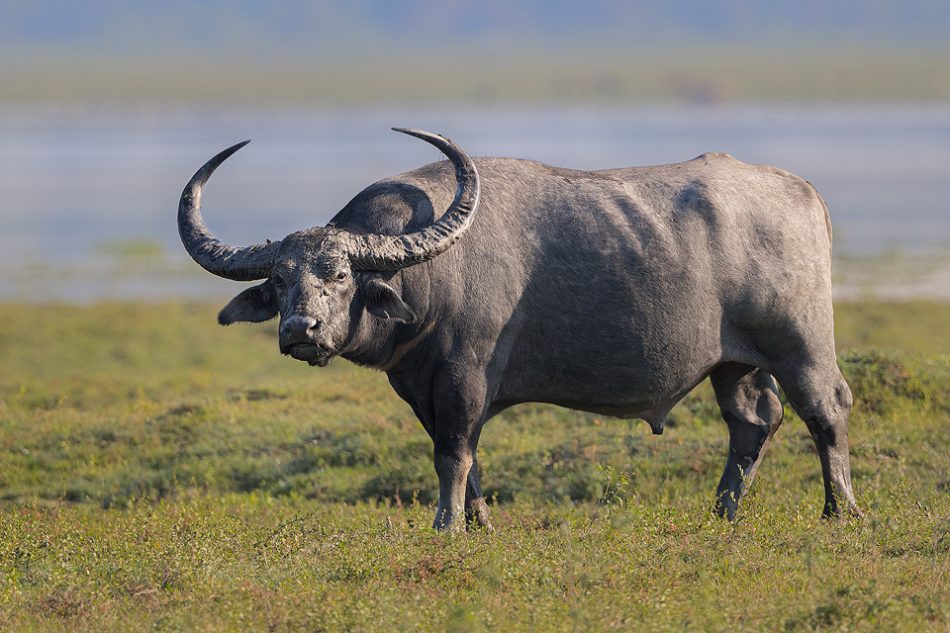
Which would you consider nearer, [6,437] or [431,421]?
[431,421]

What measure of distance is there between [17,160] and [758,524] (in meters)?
62.1

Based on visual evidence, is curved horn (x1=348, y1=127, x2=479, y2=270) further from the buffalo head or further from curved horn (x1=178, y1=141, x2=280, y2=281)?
curved horn (x1=178, y1=141, x2=280, y2=281)

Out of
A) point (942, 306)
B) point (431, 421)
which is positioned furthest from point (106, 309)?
point (431, 421)

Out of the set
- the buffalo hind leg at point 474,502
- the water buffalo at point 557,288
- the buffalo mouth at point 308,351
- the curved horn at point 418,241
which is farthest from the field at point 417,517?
the curved horn at point 418,241

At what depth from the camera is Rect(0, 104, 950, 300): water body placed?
29641 millimetres

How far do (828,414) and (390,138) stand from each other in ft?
221

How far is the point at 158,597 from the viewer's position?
675 cm

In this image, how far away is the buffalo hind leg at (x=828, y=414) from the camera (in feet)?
28.0

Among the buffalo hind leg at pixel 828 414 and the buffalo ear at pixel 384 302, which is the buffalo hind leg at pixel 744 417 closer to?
the buffalo hind leg at pixel 828 414

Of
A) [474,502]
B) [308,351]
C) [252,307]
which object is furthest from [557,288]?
[252,307]

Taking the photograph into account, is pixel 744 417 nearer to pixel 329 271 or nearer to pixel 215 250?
pixel 329 271

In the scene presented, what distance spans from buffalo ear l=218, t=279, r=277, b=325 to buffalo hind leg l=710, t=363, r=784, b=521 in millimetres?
2947

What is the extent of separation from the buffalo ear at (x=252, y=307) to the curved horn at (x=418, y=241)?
634 mm

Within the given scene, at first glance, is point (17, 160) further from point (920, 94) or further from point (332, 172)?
point (920, 94)
